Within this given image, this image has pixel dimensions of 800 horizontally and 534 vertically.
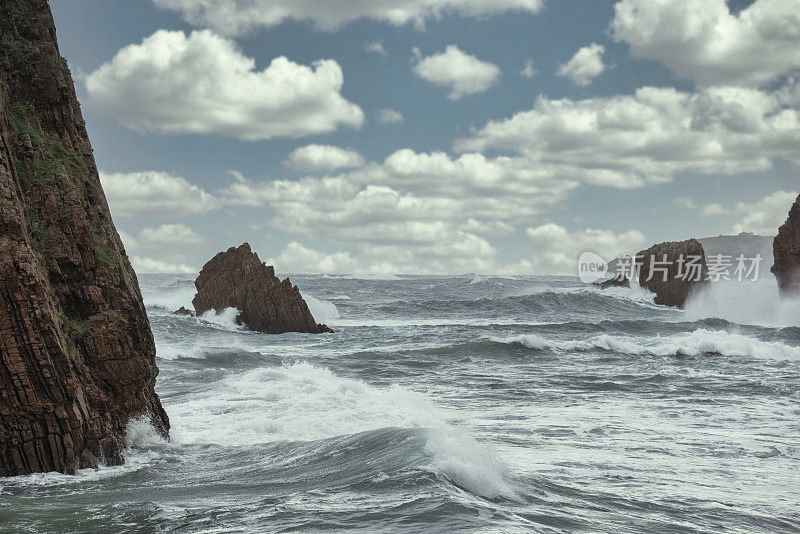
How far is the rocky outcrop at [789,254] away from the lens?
47.9 metres

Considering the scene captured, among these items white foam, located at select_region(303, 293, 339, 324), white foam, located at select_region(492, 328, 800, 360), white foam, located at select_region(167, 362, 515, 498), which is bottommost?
white foam, located at select_region(492, 328, 800, 360)

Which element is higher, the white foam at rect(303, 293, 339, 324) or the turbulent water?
the white foam at rect(303, 293, 339, 324)

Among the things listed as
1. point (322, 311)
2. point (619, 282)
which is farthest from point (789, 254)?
point (322, 311)

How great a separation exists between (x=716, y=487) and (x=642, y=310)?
47536 millimetres

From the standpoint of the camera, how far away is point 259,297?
38.7m

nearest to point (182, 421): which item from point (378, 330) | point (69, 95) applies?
point (69, 95)

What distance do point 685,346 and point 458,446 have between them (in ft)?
72.4

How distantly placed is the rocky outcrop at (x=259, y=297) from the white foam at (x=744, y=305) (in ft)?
94.8

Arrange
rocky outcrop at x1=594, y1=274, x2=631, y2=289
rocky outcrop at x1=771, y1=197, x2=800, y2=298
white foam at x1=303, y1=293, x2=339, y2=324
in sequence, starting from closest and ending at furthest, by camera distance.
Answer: white foam at x1=303, y1=293, x2=339, y2=324
rocky outcrop at x1=771, y1=197, x2=800, y2=298
rocky outcrop at x1=594, y1=274, x2=631, y2=289

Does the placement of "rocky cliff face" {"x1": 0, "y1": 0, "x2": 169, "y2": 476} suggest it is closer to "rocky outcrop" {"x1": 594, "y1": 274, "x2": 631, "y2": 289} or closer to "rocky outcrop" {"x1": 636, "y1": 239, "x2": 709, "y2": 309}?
"rocky outcrop" {"x1": 636, "y1": 239, "x2": 709, "y2": 309}

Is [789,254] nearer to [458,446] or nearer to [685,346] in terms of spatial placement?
[685,346]

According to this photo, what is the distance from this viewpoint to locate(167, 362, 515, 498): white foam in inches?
374

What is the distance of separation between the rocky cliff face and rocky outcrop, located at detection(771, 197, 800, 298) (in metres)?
47.3

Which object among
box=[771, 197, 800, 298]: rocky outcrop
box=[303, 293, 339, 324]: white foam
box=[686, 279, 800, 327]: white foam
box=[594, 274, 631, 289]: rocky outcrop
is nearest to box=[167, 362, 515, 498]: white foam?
box=[303, 293, 339, 324]: white foam
